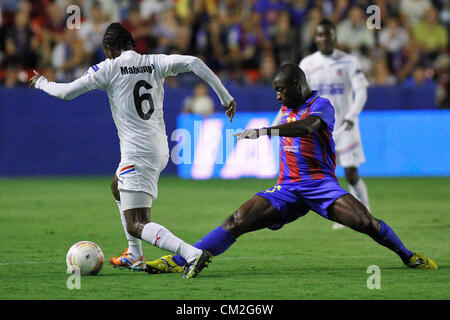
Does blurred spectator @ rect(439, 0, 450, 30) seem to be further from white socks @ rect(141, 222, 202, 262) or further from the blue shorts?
white socks @ rect(141, 222, 202, 262)

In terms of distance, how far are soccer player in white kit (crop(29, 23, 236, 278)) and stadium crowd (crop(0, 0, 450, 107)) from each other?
11.4 m

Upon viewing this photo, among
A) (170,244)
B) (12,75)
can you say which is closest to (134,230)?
(170,244)

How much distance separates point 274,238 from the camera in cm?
1014

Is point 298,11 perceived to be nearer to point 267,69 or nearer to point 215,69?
point 267,69

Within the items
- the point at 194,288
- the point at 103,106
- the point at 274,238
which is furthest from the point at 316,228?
the point at 103,106

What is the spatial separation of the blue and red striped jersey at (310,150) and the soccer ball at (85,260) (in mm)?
1725

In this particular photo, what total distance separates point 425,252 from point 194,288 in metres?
3.15

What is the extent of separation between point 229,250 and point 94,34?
11145 mm

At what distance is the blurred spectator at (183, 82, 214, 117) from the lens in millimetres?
18094

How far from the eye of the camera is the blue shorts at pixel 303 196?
23.5ft

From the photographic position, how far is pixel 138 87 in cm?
718

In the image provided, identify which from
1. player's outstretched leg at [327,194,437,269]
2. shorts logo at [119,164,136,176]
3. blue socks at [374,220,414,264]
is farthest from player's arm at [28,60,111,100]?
blue socks at [374,220,414,264]

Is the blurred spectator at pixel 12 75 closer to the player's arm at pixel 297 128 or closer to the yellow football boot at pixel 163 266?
the yellow football boot at pixel 163 266

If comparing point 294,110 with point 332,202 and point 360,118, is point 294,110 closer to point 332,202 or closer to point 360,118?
point 332,202
